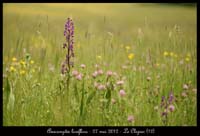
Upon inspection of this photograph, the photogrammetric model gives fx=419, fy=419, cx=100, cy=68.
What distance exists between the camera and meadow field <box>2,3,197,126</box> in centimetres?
295

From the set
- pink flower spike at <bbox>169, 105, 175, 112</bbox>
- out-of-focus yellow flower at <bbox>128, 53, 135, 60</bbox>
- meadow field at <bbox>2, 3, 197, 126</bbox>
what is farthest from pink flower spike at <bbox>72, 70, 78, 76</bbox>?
pink flower spike at <bbox>169, 105, 175, 112</bbox>

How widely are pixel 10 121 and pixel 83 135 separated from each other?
0.52 m

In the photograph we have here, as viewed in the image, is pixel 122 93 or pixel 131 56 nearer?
pixel 122 93

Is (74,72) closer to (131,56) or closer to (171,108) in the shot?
(131,56)

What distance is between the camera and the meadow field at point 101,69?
2945 millimetres

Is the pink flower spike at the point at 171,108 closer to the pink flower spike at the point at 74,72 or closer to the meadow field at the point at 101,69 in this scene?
the meadow field at the point at 101,69

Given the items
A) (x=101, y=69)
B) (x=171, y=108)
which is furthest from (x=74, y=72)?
(x=171, y=108)

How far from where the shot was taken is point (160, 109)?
9.75 feet

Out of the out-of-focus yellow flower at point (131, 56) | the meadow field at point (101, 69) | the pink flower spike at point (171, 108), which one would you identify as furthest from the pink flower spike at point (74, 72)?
the pink flower spike at point (171, 108)

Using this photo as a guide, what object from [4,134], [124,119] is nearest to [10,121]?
[4,134]

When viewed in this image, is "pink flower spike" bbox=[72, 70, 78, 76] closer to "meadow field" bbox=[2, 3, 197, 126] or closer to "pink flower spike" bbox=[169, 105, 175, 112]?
"meadow field" bbox=[2, 3, 197, 126]

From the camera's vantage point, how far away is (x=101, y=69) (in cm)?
316

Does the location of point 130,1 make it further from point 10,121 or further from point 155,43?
point 10,121

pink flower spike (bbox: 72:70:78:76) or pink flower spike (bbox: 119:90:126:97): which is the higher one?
pink flower spike (bbox: 72:70:78:76)
